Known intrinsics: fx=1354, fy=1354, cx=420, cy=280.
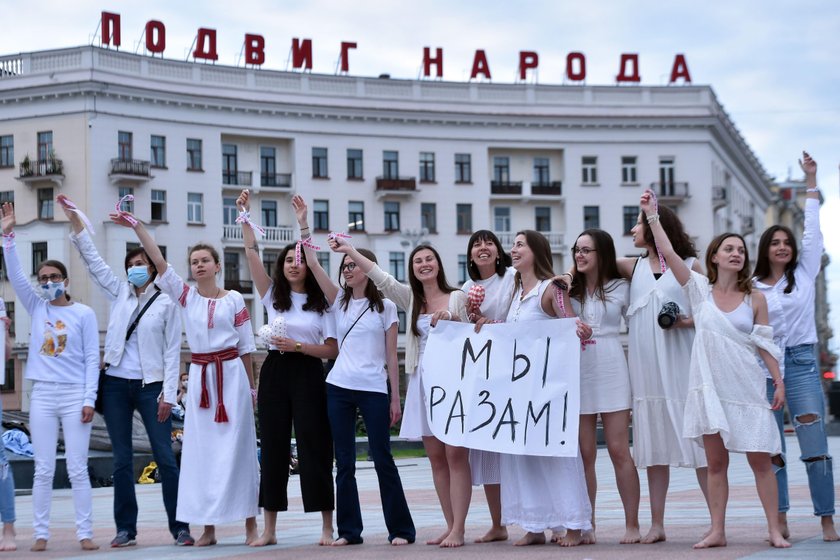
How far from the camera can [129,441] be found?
965 centimetres

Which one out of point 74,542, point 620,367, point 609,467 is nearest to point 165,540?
point 74,542

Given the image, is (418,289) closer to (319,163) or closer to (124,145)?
(124,145)

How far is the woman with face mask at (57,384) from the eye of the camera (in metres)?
9.41

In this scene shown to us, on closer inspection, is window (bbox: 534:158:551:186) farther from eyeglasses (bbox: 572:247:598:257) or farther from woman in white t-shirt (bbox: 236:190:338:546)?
eyeglasses (bbox: 572:247:598:257)

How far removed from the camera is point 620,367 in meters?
8.50

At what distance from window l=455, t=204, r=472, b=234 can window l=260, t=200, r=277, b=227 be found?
9144mm

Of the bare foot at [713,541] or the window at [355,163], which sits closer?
the bare foot at [713,541]

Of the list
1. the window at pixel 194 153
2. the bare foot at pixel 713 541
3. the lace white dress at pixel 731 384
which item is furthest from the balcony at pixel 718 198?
the bare foot at pixel 713 541

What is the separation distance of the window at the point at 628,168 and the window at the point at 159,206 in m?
23.7

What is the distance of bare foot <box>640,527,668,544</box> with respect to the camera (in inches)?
327

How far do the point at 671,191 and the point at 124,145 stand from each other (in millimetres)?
27686

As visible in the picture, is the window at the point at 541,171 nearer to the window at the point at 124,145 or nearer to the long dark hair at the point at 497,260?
the window at the point at 124,145

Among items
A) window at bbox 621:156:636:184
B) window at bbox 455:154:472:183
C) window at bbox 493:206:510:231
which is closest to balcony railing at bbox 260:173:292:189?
window at bbox 455:154:472:183

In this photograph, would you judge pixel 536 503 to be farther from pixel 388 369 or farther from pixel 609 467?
pixel 609 467
